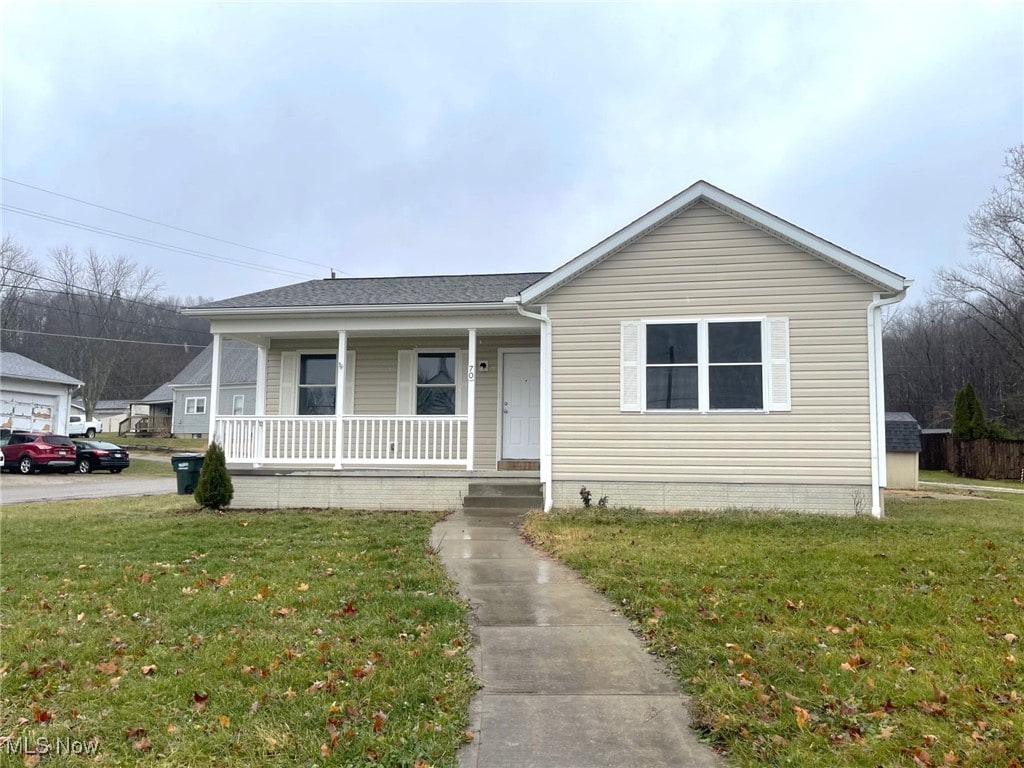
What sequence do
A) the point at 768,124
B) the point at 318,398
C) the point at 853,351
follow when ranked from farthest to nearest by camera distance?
the point at 768,124 → the point at 318,398 → the point at 853,351

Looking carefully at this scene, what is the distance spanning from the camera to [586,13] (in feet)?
36.5

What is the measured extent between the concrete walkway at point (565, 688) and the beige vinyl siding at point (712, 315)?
3.86 meters

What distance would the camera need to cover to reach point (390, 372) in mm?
11812

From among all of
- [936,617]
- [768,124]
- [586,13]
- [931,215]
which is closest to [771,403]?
[936,617]

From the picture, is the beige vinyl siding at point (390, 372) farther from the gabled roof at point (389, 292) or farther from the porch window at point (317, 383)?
the gabled roof at point (389, 292)

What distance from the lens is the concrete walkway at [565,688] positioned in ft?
8.85

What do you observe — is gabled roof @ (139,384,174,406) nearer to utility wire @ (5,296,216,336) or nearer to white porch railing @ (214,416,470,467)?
utility wire @ (5,296,216,336)

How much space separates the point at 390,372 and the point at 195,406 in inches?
1285

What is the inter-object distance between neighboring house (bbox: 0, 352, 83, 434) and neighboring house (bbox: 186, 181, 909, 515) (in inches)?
765

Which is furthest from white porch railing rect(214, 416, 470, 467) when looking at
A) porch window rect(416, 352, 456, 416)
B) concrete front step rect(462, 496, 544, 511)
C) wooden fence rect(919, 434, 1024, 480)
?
wooden fence rect(919, 434, 1024, 480)

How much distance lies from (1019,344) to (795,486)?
28.3 m

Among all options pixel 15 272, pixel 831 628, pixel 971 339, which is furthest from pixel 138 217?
pixel 971 339

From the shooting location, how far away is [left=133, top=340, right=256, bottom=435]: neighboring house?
35.2 m

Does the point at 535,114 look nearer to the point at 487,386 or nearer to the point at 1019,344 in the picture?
the point at 487,386
